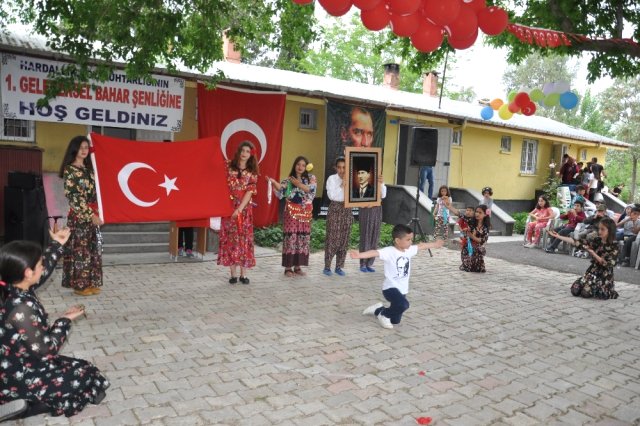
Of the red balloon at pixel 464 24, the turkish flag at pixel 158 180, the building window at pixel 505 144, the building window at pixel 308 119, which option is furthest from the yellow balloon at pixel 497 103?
the turkish flag at pixel 158 180

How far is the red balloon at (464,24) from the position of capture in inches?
208

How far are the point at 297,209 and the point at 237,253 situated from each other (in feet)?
3.81

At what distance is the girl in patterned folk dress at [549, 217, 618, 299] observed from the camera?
24.3ft

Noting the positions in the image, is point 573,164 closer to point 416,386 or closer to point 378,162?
point 378,162

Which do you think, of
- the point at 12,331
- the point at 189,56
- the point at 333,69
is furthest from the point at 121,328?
the point at 333,69

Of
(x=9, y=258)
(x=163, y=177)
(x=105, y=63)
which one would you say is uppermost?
(x=105, y=63)

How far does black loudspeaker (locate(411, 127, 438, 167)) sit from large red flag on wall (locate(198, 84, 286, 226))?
9.32ft

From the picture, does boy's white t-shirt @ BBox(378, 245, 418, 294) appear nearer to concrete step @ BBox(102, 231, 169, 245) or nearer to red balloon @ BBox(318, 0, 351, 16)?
red balloon @ BBox(318, 0, 351, 16)

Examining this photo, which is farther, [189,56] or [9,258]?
[189,56]

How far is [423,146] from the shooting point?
10914mm

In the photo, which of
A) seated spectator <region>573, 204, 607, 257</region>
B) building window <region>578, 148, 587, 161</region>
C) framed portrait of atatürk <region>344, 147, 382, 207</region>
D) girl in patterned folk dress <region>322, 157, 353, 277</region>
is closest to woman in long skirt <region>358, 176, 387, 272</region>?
framed portrait of atatürk <region>344, 147, 382, 207</region>

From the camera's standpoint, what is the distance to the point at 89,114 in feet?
28.8

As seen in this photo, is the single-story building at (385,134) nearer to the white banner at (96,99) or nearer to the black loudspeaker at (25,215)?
the white banner at (96,99)

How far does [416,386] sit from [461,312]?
2.53 m
